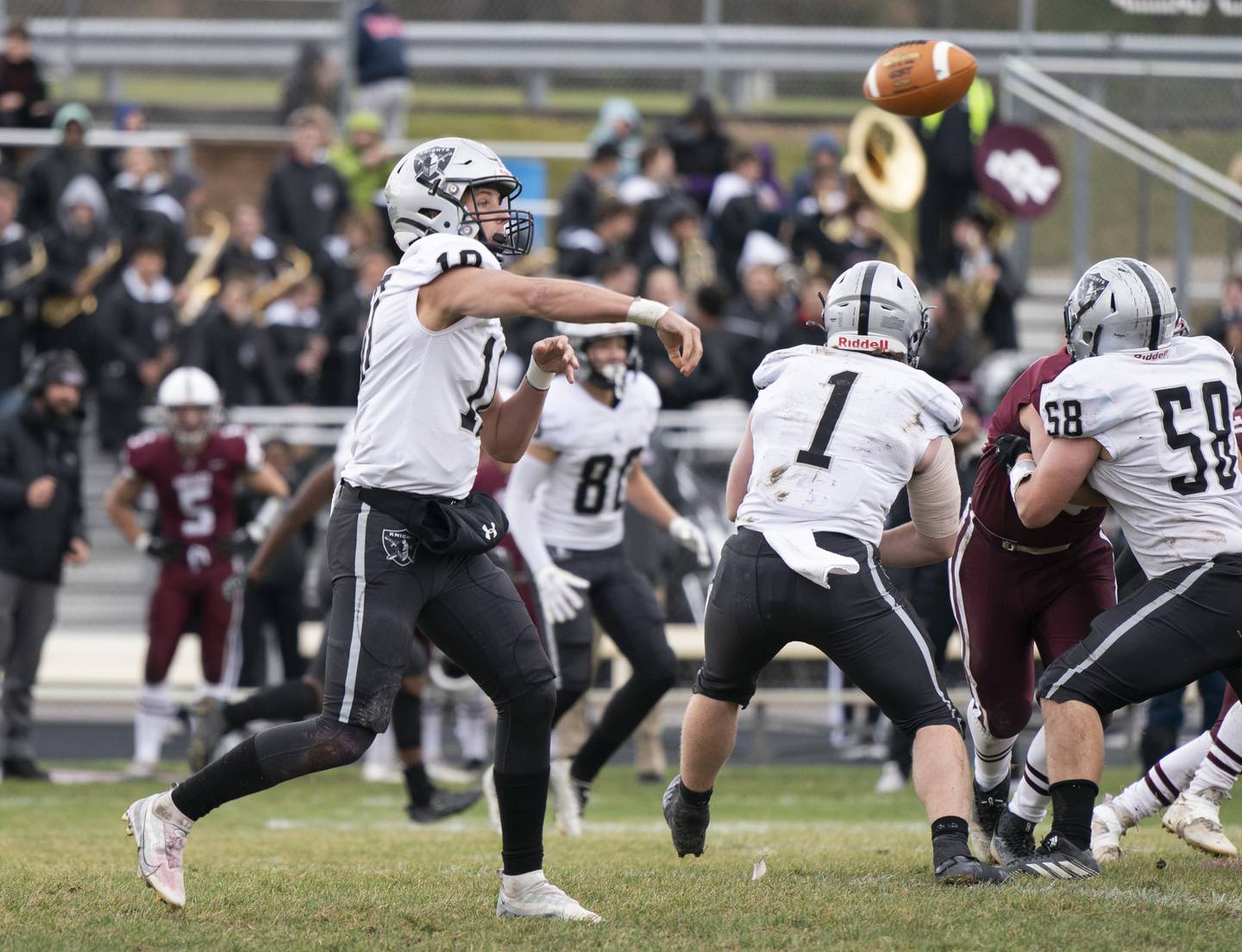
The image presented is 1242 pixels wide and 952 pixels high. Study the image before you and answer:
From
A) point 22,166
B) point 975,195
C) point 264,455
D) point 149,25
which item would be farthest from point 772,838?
point 149,25

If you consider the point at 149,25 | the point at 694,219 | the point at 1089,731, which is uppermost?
the point at 149,25

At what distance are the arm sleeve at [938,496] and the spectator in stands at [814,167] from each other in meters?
9.68

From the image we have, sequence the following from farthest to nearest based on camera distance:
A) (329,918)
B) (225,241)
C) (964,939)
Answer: (225,241)
(329,918)
(964,939)

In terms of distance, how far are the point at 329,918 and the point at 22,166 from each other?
1199 cm

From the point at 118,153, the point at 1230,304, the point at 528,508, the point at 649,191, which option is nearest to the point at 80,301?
the point at 118,153

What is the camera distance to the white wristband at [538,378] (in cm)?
518

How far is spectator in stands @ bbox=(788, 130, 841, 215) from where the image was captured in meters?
15.1

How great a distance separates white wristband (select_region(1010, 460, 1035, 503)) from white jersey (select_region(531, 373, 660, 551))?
2534 millimetres

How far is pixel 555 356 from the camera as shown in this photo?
16.6 feet

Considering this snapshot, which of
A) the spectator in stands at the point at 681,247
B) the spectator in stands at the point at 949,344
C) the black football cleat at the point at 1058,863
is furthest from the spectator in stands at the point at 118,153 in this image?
the black football cleat at the point at 1058,863

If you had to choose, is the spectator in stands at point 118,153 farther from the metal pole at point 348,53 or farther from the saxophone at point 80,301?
the metal pole at point 348,53

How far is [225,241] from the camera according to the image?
14867 millimetres

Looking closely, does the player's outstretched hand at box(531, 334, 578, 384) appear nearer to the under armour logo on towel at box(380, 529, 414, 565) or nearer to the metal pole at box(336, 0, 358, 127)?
the under armour logo on towel at box(380, 529, 414, 565)

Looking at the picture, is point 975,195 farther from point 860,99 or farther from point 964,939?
point 964,939
